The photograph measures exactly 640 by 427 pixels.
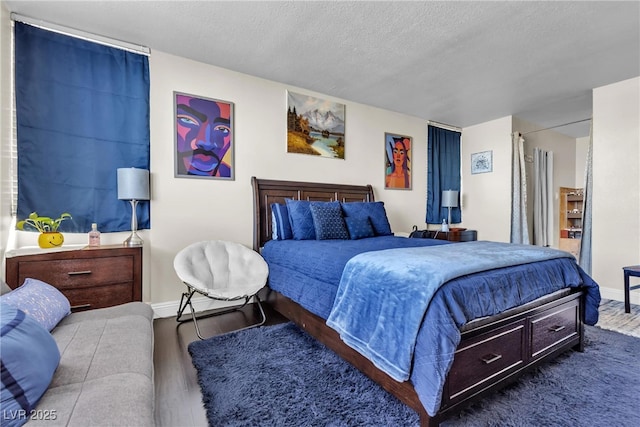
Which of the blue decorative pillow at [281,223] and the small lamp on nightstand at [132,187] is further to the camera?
the blue decorative pillow at [281,223]

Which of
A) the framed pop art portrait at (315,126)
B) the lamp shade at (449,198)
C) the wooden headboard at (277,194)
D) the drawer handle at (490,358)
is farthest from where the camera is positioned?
the lamp shade at (449,198)

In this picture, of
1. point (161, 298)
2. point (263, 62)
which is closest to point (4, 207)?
point (161, 298)

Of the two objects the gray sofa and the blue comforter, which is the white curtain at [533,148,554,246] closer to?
the blue comforter

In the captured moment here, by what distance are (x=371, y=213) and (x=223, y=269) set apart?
1.73m

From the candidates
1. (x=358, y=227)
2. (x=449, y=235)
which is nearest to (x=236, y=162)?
(x=358, y=227)

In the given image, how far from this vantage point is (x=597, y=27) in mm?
2398

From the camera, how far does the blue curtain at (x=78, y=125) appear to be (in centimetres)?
229

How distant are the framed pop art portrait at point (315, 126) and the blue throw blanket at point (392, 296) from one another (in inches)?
89.0

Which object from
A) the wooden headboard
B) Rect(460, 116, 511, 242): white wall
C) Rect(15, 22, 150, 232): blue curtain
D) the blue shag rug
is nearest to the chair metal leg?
the blue shag rug

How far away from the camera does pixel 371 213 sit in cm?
339

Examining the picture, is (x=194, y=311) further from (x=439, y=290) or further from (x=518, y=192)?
(x=518, y=192)

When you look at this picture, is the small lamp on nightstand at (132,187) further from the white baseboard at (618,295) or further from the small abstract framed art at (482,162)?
the white baseboard at (618,295)

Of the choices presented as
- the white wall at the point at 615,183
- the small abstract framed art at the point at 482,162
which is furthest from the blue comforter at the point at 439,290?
the small abstract framed art at the point at 482,162

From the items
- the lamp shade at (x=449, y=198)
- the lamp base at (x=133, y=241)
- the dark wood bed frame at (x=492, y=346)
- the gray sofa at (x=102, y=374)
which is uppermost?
the lamp shade at (x=449, y=198)
